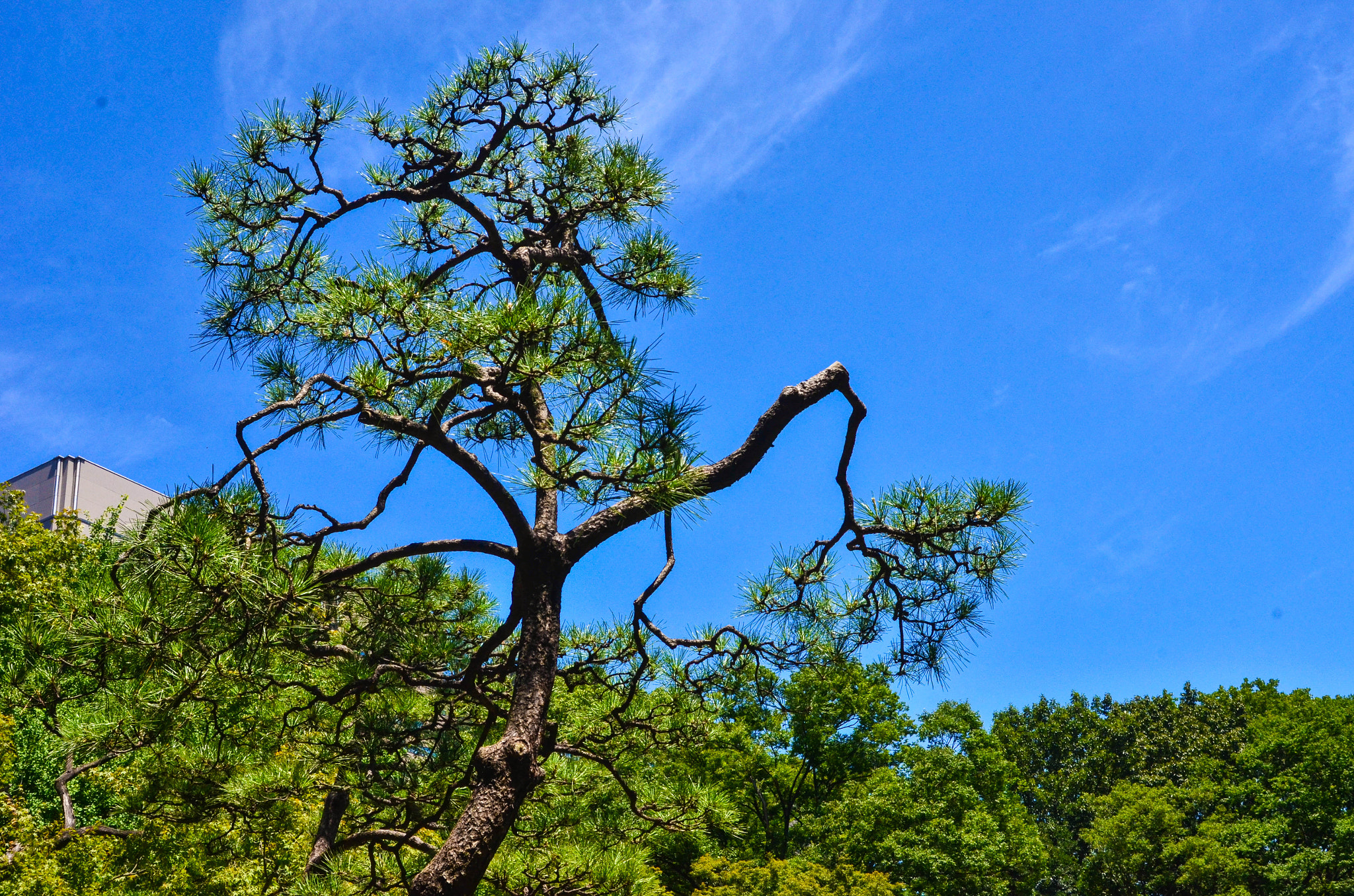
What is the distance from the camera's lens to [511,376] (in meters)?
2.59

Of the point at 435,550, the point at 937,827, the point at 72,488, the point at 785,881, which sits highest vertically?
the point at 72,488

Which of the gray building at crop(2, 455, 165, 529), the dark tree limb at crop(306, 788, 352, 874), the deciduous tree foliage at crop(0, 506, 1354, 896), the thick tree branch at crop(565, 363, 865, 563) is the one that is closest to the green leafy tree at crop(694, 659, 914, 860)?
the deciduous tree foliage at crop(0, 506, 1354, 896)

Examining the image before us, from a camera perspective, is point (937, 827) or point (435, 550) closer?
point (435, 550)

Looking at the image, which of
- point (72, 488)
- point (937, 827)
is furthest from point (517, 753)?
point (72, 488)

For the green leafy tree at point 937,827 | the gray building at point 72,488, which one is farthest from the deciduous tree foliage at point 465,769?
the gray building at point 72,488

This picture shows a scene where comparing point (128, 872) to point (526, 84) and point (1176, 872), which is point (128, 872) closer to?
point (526, 84)

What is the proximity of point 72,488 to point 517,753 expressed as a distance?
2087 cm

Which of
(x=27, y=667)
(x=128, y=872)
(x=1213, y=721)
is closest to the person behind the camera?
(x=27, y=667)

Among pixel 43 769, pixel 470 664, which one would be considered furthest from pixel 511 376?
pixel 43 769

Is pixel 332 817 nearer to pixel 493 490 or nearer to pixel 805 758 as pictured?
pixel 493 490

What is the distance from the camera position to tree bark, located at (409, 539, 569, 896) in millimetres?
2416

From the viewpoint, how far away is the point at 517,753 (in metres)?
2.57

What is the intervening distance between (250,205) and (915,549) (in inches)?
123

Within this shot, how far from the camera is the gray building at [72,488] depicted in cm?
1917
